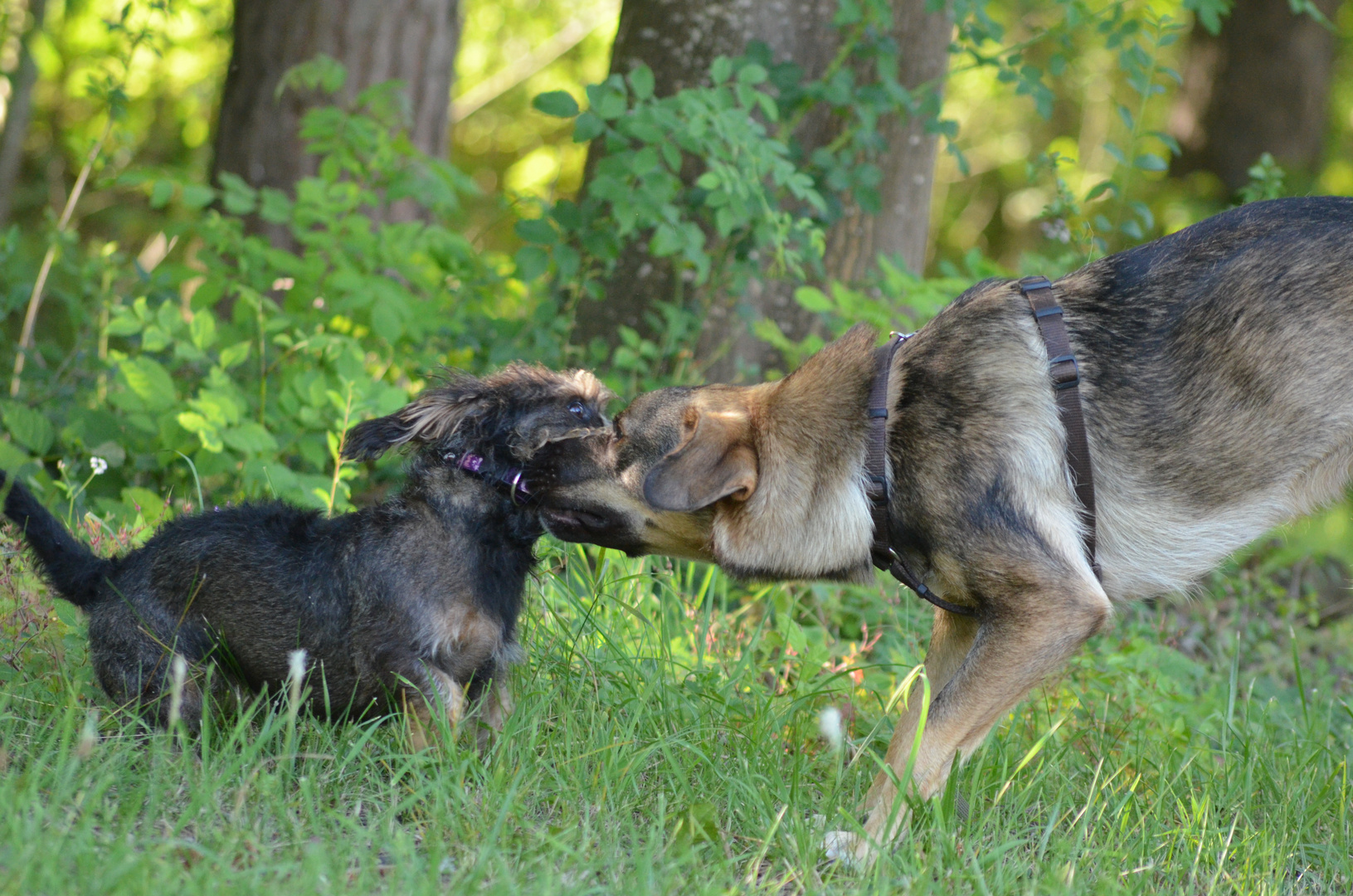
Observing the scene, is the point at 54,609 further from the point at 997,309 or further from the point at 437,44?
the point at 437,44

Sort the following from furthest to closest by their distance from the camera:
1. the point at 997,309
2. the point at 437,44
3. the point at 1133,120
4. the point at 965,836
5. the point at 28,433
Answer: the point at 437,44, the point at 1133,120, the point at 28,433, the point at 997,309, the point at 965,836

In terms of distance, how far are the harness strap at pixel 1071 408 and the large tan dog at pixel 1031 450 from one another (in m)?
0.04

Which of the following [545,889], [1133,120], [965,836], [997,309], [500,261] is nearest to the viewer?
[545,889]

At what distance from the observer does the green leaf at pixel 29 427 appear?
463 centimetres

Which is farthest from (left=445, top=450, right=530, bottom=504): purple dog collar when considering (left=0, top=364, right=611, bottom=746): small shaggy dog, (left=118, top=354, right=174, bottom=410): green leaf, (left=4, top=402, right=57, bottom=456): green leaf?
(left=4, top=402, right=57, bottom=456): green leaf

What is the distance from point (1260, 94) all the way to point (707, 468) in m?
9.31

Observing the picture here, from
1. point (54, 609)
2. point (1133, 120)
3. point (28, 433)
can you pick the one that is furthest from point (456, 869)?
point (1133, 120)

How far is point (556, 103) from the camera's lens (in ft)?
16.3

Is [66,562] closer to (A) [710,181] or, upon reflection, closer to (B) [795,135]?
(A) [710,181]

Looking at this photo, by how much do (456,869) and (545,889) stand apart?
26 centimetres

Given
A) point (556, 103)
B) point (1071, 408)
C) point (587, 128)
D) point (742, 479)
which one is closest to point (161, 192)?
point (556, 103)

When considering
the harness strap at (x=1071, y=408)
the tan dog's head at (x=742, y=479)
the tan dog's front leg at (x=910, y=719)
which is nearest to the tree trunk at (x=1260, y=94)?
the harness strap at (x=1071, y=408)

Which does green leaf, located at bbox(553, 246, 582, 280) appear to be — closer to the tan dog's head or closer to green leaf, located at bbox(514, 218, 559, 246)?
green leaf, located at bbox(514, 218, 559, 246)

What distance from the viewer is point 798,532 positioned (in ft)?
11.0
